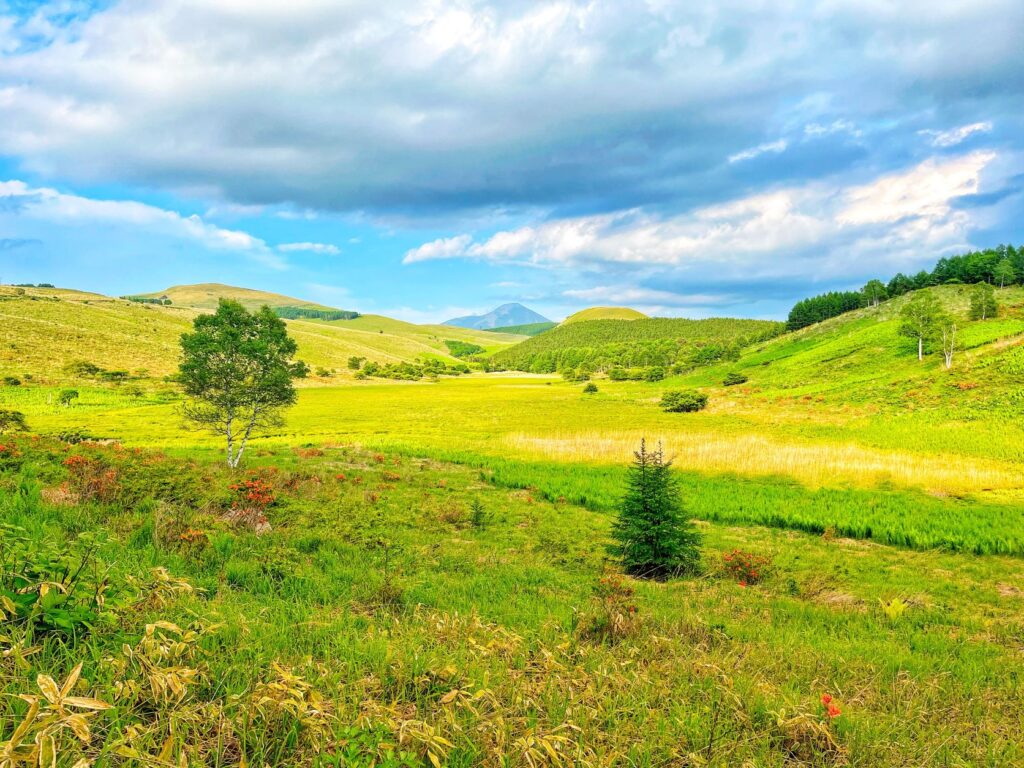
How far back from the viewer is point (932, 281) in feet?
425

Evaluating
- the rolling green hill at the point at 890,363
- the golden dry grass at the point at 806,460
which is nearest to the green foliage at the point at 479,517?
the golden dry grass at the point at 806,460

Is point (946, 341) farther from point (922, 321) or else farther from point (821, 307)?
point (821, 307)

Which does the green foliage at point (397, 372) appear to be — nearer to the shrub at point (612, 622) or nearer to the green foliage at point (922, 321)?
the green foliage at point (922, 321)

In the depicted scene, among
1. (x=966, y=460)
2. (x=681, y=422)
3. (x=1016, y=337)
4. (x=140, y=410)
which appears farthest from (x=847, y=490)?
(x=140, y=410)

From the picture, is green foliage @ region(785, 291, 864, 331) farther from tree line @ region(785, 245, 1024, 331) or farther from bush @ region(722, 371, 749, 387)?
bush @ region(722, 371, 749, 387)

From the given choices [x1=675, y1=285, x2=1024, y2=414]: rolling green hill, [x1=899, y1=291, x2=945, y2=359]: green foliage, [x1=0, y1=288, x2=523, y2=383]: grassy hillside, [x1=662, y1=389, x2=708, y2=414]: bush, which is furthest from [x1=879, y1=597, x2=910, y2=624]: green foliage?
[x1=899, y1=291, x2=945, y2=359]: green foliage

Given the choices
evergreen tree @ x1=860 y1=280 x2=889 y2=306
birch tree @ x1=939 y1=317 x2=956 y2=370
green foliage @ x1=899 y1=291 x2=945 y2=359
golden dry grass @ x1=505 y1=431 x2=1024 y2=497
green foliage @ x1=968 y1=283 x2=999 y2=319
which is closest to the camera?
golden dry grass @ x1=505 y1=431 x2=1024 y2=497

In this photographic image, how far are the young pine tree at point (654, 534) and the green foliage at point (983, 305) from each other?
109m

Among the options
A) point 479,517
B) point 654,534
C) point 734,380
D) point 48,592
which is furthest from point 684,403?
point 48,592

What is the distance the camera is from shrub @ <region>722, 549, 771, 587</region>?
11977 mm

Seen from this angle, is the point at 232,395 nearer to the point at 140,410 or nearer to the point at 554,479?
the point at 554,479

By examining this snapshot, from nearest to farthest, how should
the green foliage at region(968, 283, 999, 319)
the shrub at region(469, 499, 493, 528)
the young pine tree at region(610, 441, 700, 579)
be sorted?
the young pine tree at region(610, 441, 700, 579) < the shrub at region(469, 499, 493, 528) < the green foliage at region(968, 283, 999, 319)

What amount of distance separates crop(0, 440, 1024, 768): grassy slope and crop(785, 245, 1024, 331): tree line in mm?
132918

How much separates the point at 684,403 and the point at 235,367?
5633cm
